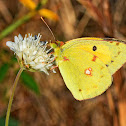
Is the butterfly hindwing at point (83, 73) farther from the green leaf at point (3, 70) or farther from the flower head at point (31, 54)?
the green leaf at point (3, 70)

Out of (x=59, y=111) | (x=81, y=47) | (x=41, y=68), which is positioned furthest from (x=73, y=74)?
(x=59, y=111)

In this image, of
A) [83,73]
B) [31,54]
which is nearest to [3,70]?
[31,54]

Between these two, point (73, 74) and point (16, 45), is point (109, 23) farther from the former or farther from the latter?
point (16, 45)

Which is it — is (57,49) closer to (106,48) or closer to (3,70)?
(106,48)

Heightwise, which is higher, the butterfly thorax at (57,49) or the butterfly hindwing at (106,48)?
the butterfly thorax at (57,49)

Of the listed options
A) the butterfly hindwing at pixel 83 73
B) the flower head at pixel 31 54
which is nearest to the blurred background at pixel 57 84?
the butterfly hindwing at pixel 83 73

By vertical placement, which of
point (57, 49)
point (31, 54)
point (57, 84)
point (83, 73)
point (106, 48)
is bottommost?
point (57, 84)

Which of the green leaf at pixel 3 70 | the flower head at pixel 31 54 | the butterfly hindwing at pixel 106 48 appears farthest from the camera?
the green leaf at pixel 3 70

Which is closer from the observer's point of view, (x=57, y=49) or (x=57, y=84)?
(x=57, y=49)
